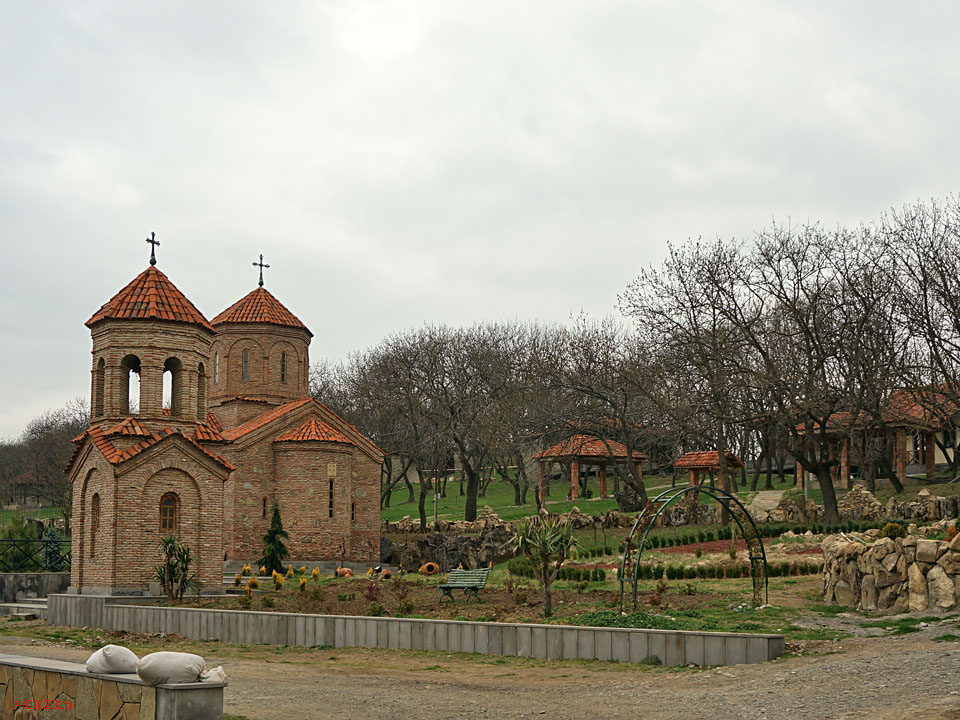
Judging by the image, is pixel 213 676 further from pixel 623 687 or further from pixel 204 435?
pixel 204 435

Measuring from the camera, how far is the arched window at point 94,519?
85.1 ft

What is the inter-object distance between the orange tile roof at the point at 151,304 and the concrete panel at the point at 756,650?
1943 centimetres

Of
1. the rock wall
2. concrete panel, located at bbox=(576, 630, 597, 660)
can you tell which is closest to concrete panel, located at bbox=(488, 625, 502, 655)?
concrete panel, located at bbox=(576, 630, 597, 660)

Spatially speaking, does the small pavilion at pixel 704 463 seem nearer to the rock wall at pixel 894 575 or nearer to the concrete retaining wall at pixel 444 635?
the rock wall at pixel 894 575

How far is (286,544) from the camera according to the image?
34.1 meters

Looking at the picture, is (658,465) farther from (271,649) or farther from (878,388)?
(271,649)

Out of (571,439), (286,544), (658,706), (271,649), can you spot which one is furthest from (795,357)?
(658,706)

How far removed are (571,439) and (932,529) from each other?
74.1 ft

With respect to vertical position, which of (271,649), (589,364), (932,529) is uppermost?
(589,364)

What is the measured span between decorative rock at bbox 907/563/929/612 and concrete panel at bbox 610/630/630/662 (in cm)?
514

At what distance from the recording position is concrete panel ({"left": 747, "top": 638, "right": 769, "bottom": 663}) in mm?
12914

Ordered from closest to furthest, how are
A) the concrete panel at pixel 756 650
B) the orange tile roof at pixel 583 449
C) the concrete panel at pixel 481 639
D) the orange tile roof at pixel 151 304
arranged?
the concrete panel at pixel 756 650 < the concrete panel at pixel 481 639 < the orange tile roof at pixel 151 304 < the orange tile roof at pixel 583 449

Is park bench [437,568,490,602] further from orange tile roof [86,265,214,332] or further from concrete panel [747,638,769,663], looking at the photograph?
orange tile roof [86,265,214,332]

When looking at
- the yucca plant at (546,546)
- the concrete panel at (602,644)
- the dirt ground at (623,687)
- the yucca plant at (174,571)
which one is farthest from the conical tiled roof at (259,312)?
the concrete panel at (602,644)
